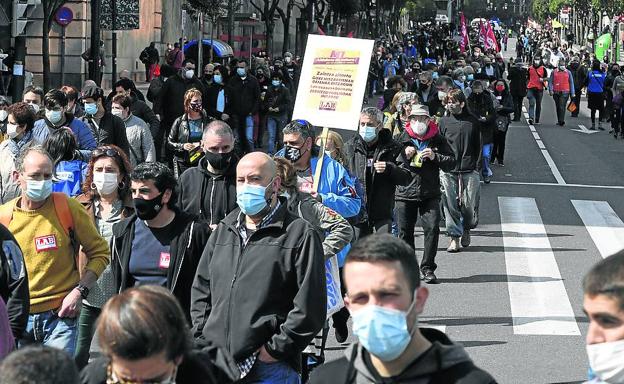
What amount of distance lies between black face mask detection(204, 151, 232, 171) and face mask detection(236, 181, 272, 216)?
6.64 ft

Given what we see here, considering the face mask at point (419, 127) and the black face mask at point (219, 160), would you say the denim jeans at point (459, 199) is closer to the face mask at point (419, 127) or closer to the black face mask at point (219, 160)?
the face mask at point (419, 127)

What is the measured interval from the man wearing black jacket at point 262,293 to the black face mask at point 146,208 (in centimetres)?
70

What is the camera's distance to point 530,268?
45.6 ft

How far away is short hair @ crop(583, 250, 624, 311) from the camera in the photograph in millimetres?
3721

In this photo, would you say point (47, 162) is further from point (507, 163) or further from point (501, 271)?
point (507, 163)

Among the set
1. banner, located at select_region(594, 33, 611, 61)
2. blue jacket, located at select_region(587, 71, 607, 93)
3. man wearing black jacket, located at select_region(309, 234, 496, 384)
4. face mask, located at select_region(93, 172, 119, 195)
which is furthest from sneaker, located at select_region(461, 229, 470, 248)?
banner, located at select_region(594, 33, 611, 61)

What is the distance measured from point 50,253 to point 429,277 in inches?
251

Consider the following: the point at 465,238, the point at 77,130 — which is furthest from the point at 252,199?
the point at 465,238

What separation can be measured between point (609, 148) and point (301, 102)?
816 inches

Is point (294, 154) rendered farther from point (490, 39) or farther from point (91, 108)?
point (490, 39)

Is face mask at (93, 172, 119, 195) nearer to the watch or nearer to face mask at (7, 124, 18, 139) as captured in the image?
the watch

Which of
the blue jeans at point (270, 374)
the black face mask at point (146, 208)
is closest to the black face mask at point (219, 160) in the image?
the black face mask at point (146, 208)

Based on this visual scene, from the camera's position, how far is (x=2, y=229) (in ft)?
20.7

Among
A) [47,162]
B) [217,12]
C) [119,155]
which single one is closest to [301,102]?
[119,155]
